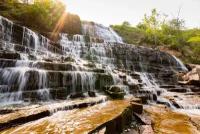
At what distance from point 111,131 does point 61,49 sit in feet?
45.7

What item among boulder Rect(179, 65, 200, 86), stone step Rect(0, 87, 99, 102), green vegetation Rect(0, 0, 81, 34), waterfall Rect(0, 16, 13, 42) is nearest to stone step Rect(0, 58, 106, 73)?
stone step Rect(0, 87, 99, 102)

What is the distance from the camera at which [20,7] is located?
20.5 meters

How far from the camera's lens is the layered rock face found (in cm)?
983

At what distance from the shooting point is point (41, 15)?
2056 centimetres

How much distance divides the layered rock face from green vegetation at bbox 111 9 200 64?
28.5 ft

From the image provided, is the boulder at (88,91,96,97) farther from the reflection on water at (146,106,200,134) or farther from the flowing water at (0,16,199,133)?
the reflection on water at (146,106,200,134)

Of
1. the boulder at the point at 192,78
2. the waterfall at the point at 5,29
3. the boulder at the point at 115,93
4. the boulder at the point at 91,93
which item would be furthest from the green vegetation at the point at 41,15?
the boulder at the point at 192,78

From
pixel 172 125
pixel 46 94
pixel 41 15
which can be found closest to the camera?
pixel 172 125

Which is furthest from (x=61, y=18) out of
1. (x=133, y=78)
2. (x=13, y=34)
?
(x=133, y=78)

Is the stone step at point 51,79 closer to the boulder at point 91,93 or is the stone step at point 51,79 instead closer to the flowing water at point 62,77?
the flowing water at point 62,77

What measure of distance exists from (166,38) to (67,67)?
29594 millimetres

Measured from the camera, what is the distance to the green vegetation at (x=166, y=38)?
33575 mm

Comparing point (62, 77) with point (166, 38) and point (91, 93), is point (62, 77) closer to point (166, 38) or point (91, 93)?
point (91, 93)

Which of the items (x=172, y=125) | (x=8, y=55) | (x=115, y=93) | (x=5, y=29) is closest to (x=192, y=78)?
(x=115, y=93)
